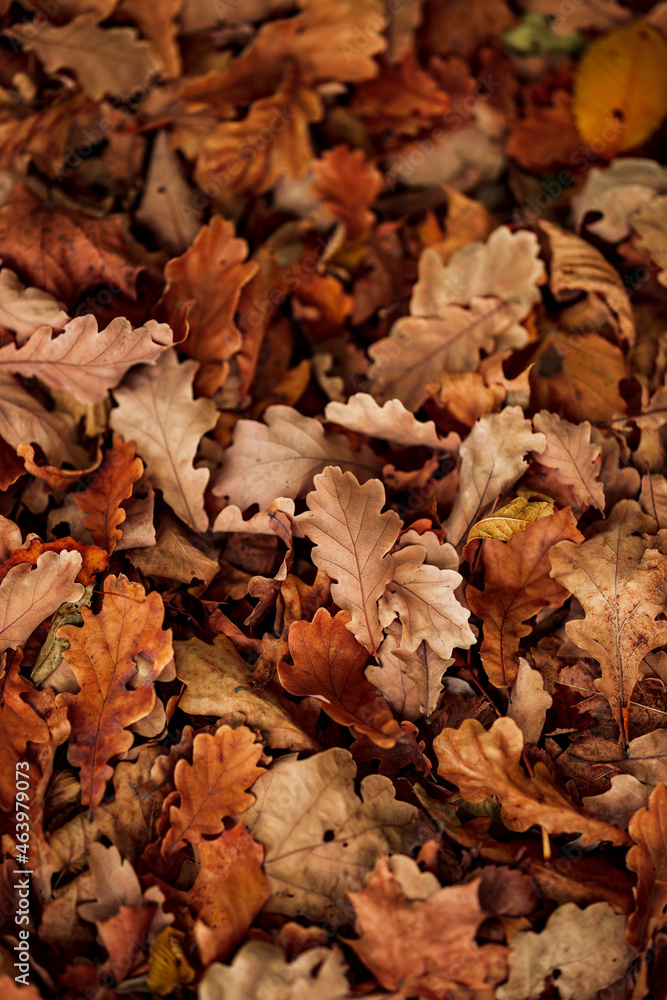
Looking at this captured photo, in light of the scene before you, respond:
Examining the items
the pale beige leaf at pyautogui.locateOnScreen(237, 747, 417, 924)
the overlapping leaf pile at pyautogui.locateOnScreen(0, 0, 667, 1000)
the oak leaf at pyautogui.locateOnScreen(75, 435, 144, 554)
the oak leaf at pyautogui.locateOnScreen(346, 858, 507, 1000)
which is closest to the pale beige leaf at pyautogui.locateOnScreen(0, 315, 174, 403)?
the overlapping leaf pile at pyautogui.locateOnScreen(0, 0, 667, 1000)

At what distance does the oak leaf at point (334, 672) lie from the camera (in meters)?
1.17

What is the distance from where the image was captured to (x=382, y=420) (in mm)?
1367

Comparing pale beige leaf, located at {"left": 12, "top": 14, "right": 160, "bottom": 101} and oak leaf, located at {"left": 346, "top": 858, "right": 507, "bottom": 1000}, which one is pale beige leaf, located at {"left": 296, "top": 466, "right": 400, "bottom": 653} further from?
pale beige leaf, located at {"left": 12, "top": 14, "right": 160, "bottom": 101}

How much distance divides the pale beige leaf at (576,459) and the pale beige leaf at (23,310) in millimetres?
895

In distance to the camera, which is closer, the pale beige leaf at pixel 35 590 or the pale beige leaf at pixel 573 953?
the pale beige leaf at pixel 573 953

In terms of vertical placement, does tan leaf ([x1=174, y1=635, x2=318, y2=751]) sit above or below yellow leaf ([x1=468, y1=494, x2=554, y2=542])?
below

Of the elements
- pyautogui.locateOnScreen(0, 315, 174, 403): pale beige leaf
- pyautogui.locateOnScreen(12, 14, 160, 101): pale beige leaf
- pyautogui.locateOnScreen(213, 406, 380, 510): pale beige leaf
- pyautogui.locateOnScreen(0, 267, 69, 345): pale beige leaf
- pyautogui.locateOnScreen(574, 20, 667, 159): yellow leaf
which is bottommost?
pyautogui.locateOnScreen(213, 406, 380, 510): pale beige leaf

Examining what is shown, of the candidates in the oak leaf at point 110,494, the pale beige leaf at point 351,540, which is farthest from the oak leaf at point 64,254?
the pale beige leaf at point 351,540

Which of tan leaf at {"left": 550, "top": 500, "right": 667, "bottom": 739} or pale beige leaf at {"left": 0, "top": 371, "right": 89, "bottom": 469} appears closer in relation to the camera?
tan leaf at {"left": 550, "top": 500, "right": 667, "bottom": 739}

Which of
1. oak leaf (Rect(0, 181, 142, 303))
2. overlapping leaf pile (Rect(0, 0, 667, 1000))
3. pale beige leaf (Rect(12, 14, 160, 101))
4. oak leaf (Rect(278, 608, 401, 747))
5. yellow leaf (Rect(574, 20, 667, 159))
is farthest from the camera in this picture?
yellow leaf (Rect(574, 20, 667, 159))

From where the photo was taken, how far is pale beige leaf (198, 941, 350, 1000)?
96 cm

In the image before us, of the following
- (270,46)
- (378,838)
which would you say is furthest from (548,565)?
(270,46)

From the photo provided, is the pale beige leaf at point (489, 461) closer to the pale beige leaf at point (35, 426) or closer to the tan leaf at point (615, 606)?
the tan leaf at point (615, 606)

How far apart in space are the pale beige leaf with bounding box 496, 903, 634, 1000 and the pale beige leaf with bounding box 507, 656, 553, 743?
0.83 ft
